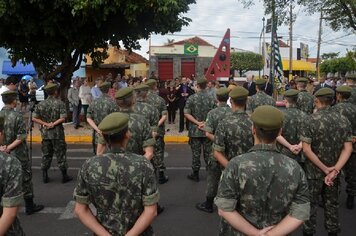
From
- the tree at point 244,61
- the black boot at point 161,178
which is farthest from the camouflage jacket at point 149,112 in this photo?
the tree at point 244,61

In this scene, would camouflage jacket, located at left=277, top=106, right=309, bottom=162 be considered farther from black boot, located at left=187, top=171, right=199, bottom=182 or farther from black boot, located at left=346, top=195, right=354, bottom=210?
black boot, located at left=187, top=171, right=199, bottom=182

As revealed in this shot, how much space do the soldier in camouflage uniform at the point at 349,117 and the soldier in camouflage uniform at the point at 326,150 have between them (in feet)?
4.86

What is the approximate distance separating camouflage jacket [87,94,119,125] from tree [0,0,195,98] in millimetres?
4337

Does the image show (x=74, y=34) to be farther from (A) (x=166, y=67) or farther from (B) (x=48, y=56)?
(A) (x=166, y=67)

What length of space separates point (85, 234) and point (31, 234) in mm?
751

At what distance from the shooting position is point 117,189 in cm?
287

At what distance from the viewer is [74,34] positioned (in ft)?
41.8

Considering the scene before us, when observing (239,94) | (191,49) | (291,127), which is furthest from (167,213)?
(191,49)

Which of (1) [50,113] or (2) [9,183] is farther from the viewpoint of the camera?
(1) [50,113]

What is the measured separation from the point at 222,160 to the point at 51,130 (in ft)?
13.7

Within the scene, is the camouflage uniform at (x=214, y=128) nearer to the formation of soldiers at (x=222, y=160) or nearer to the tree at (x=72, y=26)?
the formation of soldiers at (x=222, y=160)

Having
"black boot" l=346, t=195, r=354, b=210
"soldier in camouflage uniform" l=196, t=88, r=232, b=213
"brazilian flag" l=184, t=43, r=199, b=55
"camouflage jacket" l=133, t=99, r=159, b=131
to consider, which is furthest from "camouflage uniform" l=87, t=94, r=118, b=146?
"brazilian flag" l=184, t=43, r=199, b=55

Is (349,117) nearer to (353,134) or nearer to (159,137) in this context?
(353,134)

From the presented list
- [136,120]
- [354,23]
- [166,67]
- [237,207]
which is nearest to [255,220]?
[237,207]
